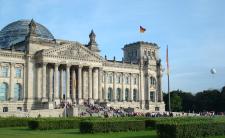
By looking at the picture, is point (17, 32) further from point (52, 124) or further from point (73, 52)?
point (52, 124)

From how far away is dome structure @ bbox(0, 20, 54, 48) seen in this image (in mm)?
92062

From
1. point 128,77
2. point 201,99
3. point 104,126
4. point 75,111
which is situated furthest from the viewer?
point 201,99

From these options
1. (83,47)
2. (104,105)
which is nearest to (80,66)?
(83,47)

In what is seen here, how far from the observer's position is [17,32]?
9375 cm

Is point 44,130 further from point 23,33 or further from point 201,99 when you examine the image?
point 201,99

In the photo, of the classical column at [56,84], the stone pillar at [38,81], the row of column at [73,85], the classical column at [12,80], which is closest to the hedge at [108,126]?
the row of column at [73,85]

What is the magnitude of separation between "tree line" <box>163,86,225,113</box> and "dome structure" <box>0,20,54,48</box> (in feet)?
152

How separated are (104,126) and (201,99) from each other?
312 feet

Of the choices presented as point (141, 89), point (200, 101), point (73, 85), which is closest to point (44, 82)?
point (73, 85)

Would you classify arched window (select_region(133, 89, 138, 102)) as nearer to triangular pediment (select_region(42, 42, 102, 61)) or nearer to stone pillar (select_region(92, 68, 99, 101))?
stone pillar (select_region(92, 68, 99, 101))

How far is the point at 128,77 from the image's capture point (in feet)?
333

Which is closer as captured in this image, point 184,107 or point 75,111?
point 75,111

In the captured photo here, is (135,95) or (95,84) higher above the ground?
(95,84)

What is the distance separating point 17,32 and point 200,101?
6261 centimetres
